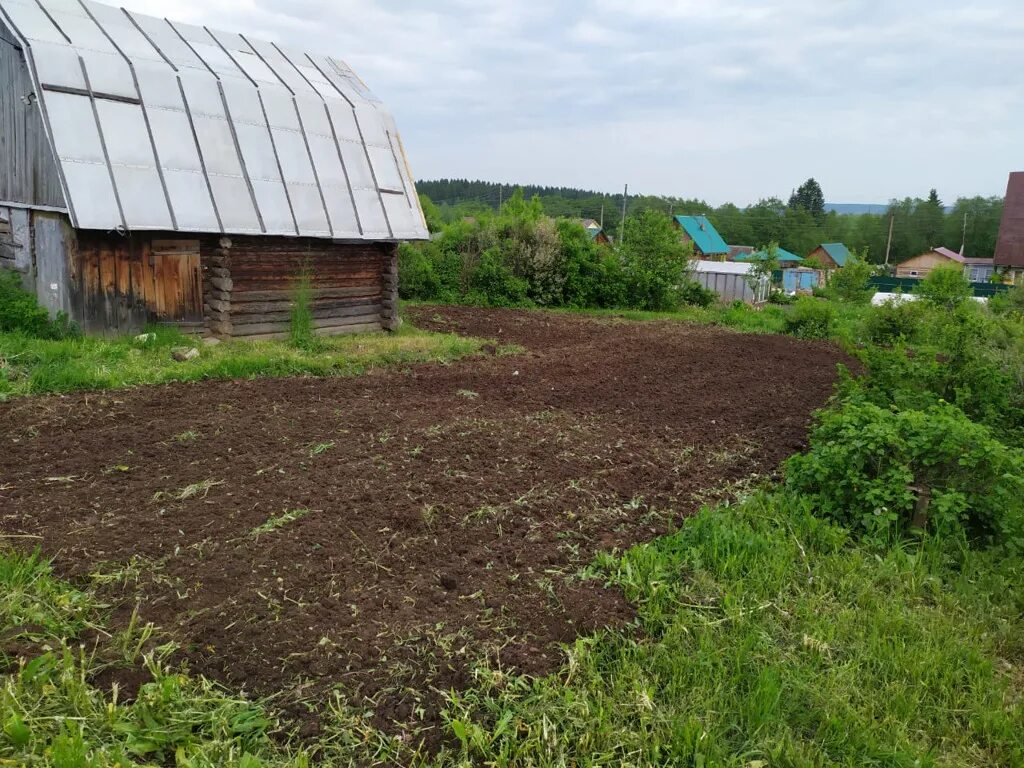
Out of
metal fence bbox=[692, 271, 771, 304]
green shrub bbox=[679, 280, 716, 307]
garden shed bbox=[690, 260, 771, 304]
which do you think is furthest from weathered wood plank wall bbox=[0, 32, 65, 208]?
metal fence bbox=[692, 271, 771, 304]

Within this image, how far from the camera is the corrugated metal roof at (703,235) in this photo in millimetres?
57966

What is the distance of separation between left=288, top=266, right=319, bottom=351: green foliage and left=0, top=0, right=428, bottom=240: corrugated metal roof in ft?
3.10

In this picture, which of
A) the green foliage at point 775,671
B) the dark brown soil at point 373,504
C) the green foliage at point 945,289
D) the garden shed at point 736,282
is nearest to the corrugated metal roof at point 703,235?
the garden shed at point 736,282

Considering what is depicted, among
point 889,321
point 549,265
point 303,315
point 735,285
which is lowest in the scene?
point 303,315

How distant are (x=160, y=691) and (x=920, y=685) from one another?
3.69m

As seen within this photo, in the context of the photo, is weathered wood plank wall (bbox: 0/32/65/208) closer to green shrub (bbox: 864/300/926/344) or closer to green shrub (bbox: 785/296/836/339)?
green shrub (bbox: 864/300/926/344)

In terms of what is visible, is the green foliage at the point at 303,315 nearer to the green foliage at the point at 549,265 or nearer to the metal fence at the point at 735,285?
the green foliage at the point at 549,265

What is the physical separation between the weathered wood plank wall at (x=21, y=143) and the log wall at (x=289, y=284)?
2.36 meters

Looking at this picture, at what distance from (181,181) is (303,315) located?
2855 mm

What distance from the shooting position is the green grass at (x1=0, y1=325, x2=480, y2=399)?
8.84m

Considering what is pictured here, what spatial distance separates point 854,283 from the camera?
85.8 ft

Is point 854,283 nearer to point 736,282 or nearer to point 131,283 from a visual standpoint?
point 736,282

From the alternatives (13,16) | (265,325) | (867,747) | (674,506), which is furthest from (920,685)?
(13,16)

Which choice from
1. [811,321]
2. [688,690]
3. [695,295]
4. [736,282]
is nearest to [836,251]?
[736,282]
